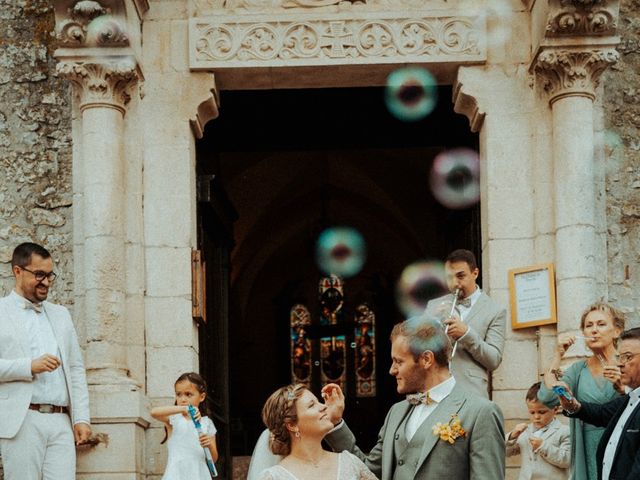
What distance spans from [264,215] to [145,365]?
38.5ft

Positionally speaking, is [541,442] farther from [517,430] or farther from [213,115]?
[213,115]

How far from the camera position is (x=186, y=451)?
9.20 metres

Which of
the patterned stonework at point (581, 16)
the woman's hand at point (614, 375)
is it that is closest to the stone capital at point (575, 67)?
the patterned stonework at point (581, 16)

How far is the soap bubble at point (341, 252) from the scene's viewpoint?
23234mm

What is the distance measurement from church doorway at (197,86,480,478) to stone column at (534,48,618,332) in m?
1.29

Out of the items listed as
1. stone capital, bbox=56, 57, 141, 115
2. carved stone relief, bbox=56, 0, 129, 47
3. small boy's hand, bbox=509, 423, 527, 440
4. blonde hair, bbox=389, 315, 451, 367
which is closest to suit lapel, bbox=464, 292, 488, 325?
small boy's hand, bbox=509, 423, 527, 440

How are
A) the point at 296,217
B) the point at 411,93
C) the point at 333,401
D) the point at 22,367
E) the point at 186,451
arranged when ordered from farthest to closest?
the point at 296,217
the point at 411,93
the point at 186,451
the point at 22,367
the point at 333,401

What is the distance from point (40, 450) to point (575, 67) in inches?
173

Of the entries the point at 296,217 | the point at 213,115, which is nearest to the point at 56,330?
the point at 213,115

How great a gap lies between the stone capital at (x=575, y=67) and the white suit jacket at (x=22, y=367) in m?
3.68

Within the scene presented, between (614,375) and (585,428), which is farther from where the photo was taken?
(585,428)

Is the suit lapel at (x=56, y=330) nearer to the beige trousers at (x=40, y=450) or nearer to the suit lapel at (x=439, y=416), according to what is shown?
the beige trousers at (x=40, y=450)

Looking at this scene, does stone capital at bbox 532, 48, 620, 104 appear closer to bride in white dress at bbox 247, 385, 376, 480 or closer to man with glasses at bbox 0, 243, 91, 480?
man with glasses at bbox 0, 243, 91, 480

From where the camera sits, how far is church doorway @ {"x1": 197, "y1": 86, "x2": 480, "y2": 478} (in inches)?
483
